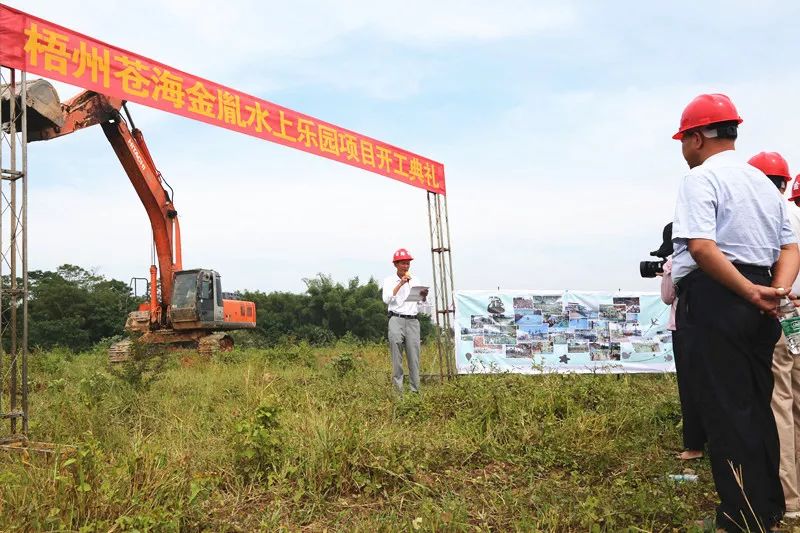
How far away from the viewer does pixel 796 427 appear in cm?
331

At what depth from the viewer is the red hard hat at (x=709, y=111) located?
271cm

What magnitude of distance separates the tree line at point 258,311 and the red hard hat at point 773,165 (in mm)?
21517

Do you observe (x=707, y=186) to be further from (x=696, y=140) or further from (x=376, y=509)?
(x=376, y=509)

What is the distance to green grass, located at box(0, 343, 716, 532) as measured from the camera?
302 cm

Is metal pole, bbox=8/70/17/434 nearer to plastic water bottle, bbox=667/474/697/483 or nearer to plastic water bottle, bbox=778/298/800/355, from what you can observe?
plastic water bottle, bbox=667/474/697/483

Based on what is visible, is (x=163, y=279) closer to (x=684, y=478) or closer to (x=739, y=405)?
(x=684, y=478)

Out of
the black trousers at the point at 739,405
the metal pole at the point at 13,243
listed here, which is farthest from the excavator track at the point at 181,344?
the black trousers at the point at 739,405

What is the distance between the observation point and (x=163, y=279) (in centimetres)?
1513

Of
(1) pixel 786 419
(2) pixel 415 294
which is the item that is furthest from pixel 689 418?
(2) pixel 415 294

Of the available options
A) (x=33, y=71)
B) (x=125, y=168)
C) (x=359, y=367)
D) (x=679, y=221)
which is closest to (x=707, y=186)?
(x=679, y=221)

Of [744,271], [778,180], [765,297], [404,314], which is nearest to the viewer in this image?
[765,297]

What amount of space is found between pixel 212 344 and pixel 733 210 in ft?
47.3

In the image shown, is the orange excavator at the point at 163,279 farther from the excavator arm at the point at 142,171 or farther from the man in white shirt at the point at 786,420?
the man in white shirt at the point at 786,420

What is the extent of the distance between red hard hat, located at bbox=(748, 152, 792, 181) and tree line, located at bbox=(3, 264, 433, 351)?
21.5 meters
